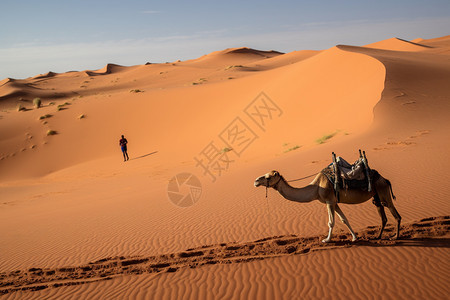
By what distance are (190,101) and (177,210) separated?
1018 inches

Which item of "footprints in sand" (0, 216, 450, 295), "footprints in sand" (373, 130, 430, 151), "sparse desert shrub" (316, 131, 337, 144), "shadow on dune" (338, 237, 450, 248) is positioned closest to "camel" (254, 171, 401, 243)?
"shadow on dune" (338, 237, 450, 248)

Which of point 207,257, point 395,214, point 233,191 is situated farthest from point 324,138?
point 207,257

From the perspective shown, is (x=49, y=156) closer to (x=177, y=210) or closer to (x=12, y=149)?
(x=12, y=149)

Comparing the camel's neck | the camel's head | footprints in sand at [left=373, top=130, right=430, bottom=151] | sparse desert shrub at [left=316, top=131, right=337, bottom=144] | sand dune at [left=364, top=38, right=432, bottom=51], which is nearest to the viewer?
the camel's head

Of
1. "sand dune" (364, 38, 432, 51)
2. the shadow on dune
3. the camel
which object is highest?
"sand dune" (364, 38, 432, 51)

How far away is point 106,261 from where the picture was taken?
24.6 ft

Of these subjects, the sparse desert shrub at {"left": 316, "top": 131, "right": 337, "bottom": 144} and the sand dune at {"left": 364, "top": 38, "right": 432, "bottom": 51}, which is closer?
the sparse desert shrub at {"left": 316, "top": 131, "right": 337, "bottom": 144}

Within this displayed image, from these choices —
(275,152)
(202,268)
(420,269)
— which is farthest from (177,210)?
(275,152)

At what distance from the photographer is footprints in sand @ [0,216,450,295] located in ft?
21.7

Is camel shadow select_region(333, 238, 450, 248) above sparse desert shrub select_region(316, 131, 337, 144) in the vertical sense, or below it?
above

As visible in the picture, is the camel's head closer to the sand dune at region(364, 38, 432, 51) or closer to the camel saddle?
the camel saddle

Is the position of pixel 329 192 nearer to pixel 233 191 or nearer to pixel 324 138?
pixel 233 191

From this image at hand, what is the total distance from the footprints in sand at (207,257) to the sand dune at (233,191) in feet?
0.15

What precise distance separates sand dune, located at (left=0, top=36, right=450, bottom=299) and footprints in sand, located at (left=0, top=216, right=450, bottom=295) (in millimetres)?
46
